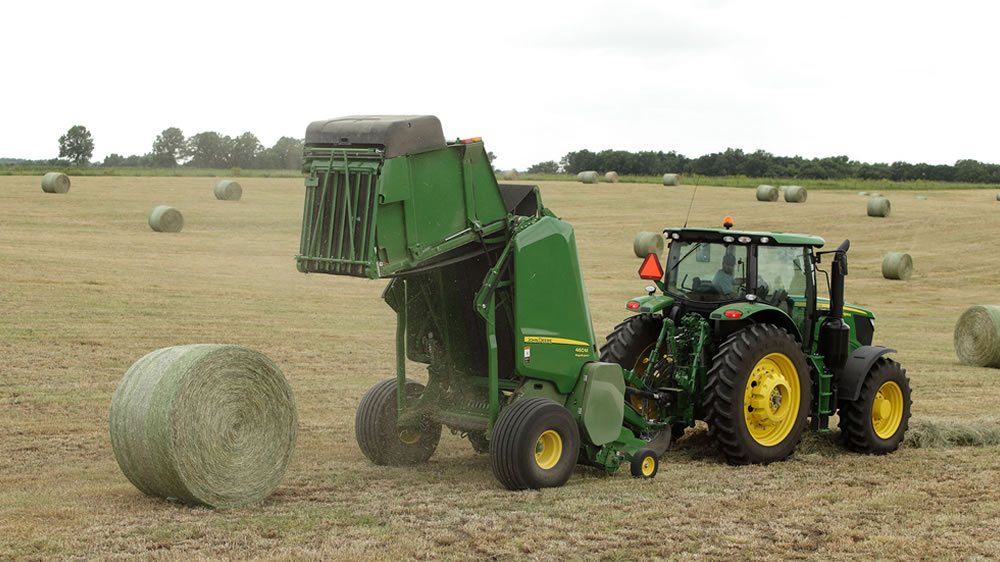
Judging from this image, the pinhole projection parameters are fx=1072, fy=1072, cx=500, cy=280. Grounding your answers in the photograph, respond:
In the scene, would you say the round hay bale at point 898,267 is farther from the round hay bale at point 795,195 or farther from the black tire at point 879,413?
the black tire at point 879,413

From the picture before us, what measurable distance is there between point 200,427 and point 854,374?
236 inches

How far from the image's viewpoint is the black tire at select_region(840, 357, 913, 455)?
988cm

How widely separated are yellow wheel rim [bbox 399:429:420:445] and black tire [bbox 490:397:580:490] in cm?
137

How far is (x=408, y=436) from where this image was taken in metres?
9.20

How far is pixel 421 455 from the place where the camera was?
9297mm

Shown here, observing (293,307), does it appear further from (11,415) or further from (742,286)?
(742,286)

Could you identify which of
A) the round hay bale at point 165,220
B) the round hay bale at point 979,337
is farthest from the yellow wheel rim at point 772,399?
the round hay bale at point 165,220

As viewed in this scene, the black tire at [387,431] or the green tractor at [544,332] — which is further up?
the green tractor at [544,332]

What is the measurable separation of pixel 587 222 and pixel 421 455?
2989cm

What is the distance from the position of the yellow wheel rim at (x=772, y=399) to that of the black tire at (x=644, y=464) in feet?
3.29

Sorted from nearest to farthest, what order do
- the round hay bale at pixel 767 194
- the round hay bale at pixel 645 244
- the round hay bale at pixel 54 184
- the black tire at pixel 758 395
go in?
the black tire at pixel 758 395
the round hay bale at pixel 645 244
the round hay bale at pixel 54 184
the round hay bale at pixel 767 194

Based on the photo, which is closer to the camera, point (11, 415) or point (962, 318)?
point (11, 415)

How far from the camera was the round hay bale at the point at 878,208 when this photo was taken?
1529 inches

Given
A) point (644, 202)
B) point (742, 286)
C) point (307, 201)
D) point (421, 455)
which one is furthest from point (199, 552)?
point (644, 202)
